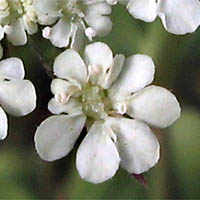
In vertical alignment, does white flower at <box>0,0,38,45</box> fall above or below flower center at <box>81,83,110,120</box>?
above

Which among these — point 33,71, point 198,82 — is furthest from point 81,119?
point 198,82

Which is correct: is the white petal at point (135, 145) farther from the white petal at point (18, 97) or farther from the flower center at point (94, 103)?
the white petal at point (18, 97)

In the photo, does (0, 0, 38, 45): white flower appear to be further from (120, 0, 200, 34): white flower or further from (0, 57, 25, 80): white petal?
(120, 0, 200, 34): white flower

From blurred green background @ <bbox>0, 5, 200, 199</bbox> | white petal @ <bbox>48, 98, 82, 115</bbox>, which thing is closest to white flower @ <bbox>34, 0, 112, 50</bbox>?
white petal @ <bbox>48, 98, 82, 115</bbox>

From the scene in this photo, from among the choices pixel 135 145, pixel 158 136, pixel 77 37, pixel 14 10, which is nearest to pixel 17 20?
pixel 14 10

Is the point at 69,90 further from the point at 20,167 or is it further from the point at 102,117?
the point at 20,167

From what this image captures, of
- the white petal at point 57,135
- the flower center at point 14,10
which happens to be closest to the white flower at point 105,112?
the white petal at point 57,135
